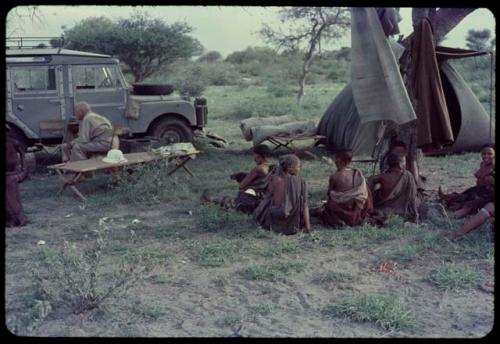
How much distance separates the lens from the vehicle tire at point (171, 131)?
11.0m

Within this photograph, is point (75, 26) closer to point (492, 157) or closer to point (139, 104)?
point (139, 104)

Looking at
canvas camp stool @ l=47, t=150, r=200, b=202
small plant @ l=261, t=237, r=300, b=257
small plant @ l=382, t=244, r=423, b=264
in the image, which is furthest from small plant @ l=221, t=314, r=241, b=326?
canvas camp stool @ l=47, t=150, r=200, b=202

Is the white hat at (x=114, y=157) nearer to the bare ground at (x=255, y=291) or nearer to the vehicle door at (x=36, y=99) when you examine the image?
the bare ground at (x=255, y=291)

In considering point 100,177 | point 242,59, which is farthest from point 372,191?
point 242,59

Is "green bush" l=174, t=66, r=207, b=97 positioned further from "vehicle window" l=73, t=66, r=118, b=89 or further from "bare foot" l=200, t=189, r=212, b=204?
"bare foot" l=200, t=189, r=212, b=204

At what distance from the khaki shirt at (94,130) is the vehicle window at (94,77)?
5.33ft

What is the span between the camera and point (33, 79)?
1029cm

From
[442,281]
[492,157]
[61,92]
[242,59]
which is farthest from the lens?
[242,59]

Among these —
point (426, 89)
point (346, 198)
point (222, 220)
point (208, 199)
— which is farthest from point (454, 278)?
point (208, 199)

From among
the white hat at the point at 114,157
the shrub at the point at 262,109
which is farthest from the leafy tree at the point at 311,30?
the white hat at the point at 114,157

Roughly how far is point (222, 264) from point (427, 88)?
3224 mm

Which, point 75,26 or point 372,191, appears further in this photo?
point 75,26

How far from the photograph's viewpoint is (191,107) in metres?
11.2

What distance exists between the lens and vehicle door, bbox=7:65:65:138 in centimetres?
1016
